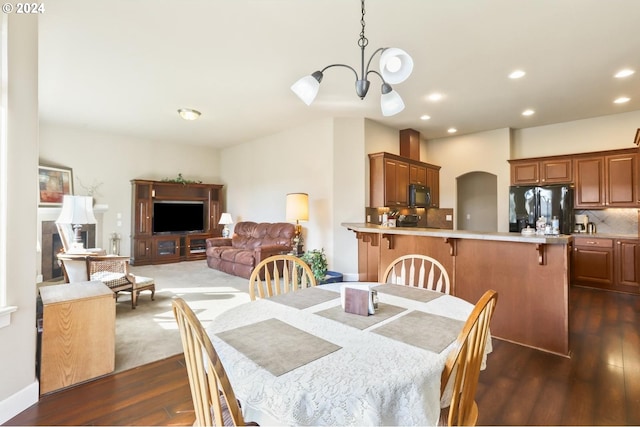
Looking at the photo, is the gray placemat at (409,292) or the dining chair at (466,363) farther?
the gray placemat at (409,292)

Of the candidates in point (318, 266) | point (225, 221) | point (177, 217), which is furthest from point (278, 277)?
point (177, 217)

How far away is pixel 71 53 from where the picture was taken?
3338mm

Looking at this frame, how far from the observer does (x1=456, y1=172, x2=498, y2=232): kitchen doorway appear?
7102 mm

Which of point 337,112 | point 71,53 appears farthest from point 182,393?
point 337,112

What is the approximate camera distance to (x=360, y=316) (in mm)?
1504

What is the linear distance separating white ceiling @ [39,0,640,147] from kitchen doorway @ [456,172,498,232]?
6.47 ft

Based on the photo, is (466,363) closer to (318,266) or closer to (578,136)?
(318,266)

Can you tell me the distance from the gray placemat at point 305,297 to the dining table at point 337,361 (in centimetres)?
8

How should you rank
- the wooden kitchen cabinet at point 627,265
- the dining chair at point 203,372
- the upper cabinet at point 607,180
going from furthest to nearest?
the upper cabinet at point 607,180 → the wooden kitchen cabinet at point 627,265 → the dining chair at point 203,372

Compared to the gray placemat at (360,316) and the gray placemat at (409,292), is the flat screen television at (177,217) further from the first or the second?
the gray placemat at (360,316)

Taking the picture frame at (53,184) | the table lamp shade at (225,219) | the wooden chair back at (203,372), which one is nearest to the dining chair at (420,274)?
the wooden chair back at (203,372)

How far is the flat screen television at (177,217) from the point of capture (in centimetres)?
727

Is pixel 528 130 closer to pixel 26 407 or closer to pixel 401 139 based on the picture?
pixel 401 139

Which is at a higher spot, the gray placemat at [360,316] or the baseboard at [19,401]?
the gray placemat at [360,316]
